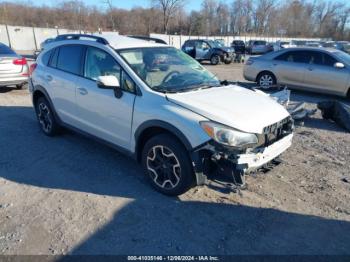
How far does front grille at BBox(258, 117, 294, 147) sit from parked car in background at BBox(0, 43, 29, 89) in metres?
8.69

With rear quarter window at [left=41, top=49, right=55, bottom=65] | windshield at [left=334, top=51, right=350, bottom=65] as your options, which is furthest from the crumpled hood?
windshield at [left=334, top=51, right=350, bottom=65]

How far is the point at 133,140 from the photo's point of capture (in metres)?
4.05

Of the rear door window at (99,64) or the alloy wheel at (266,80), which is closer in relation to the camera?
the rear door window at (99,64)

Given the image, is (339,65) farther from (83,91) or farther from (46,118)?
(46,118)

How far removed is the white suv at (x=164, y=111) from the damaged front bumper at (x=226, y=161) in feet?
0.03

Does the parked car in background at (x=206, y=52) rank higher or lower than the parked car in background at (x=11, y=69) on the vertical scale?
lower

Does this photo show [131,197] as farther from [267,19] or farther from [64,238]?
[267,19]

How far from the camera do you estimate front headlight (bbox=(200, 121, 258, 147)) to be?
10.8 ft

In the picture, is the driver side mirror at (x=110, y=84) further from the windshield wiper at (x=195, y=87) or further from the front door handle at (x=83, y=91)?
the windshield wiper at (x=195, y=87)

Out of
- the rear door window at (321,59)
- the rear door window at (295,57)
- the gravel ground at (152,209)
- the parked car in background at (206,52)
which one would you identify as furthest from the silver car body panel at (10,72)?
the parked car in background at (206,52)

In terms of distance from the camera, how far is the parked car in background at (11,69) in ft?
31.2

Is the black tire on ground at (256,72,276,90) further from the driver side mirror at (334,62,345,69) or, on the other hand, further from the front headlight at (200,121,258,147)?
the front headlight at (200,121,258,147)

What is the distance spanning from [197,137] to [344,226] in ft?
6.01

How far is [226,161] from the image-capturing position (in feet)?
11.0
